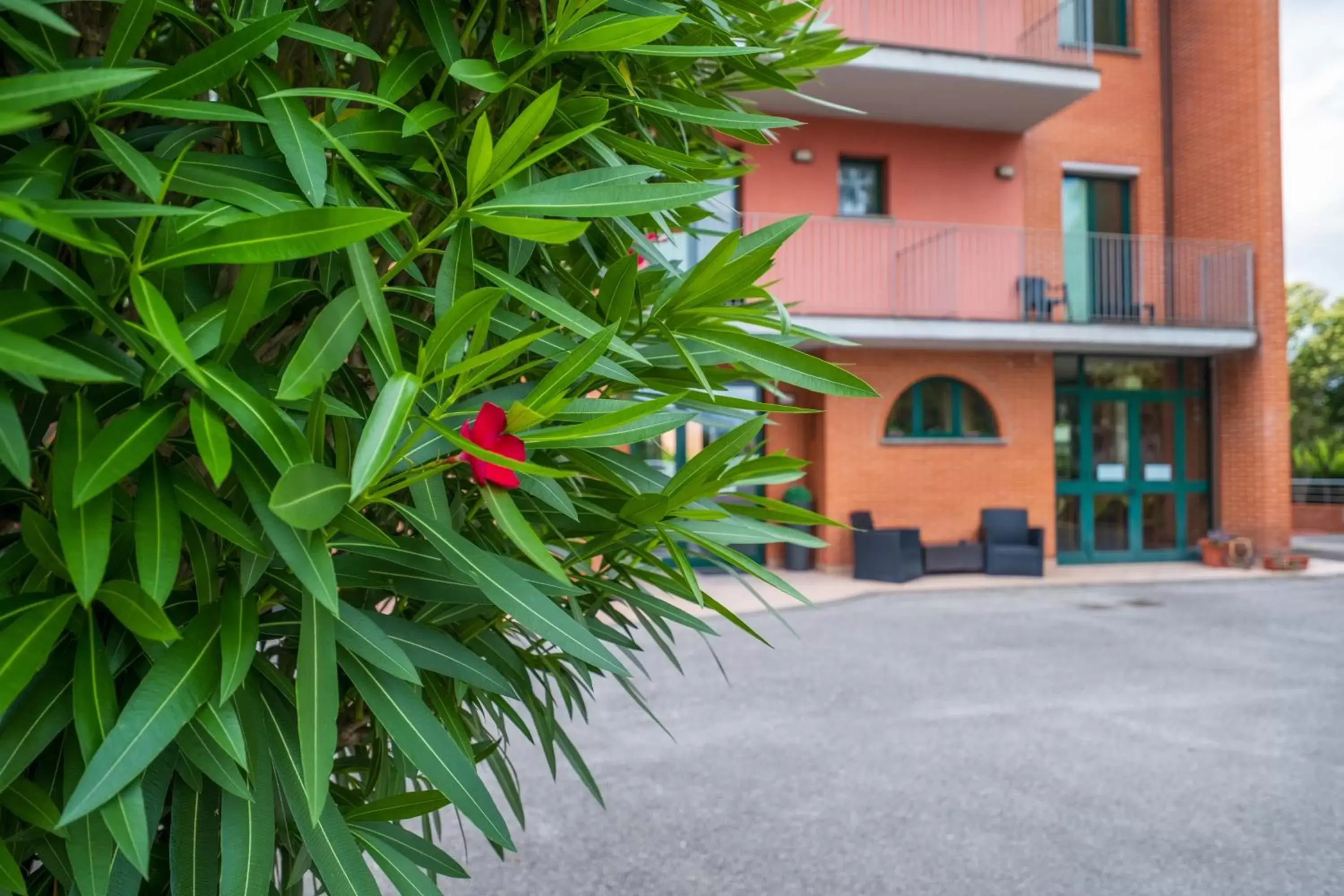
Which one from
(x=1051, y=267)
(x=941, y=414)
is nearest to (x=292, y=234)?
(x=941, y=414)

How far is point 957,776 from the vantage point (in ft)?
14.4

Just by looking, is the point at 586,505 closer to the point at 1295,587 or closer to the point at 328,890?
the point at 328,890

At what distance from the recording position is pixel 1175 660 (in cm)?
721

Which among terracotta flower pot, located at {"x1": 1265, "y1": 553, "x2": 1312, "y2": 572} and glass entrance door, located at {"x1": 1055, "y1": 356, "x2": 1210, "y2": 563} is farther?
glass entrance door, located at {"x1": 1055, "y1": 356, "x2": 1210, "y2": 563}

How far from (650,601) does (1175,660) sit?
292 inches

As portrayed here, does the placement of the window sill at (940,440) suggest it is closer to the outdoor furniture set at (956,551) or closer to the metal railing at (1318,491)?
the outdoor furniture set at (956,551)

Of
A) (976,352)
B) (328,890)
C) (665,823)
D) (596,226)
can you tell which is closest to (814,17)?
(596,226)

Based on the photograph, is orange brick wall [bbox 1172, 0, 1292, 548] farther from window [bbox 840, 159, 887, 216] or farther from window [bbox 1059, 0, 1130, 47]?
window [bbox 840, 159, 887, 216]

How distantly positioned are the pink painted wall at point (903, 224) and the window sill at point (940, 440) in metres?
1.74

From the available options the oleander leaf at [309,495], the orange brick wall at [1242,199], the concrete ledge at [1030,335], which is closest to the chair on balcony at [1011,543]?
the concrete ledge at [1030,335]

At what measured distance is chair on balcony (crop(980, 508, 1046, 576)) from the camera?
12.3 metres

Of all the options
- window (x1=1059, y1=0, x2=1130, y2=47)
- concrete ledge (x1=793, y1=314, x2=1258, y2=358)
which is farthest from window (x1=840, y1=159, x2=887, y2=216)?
window (x1=1059, y1=0, x2=1130, y2=47)

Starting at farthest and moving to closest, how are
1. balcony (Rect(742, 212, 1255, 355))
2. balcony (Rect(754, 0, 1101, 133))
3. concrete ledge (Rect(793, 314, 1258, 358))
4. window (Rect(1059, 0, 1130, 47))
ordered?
window (Rect(1059, 0, 1130, 47)), balcony (Rect(742, 212, 1255, 355)), concrete ledge (Rect(793, 314, 1258, 358)), balcony (Rect(754, 0, 1101, 133))

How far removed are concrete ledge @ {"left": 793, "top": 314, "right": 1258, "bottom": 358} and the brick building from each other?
0.04 meters
